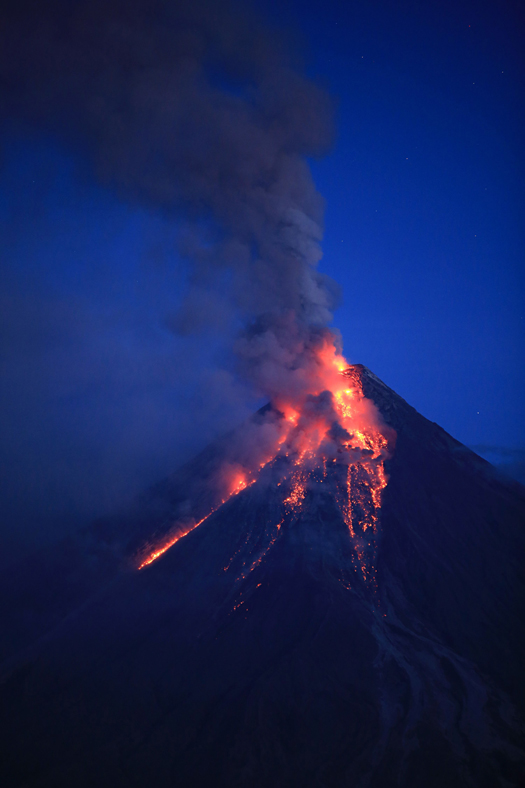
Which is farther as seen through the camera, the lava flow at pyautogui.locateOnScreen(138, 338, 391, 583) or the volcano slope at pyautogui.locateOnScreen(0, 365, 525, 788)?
the lava flow at pyautogui.locateOnScreen(138, 338, 391, 583)

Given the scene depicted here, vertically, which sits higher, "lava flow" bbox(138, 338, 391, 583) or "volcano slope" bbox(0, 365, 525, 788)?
"lava flow" bbox(138, 338, 391, 583)

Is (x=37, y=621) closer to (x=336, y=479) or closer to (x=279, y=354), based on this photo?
(x=336, y=479)

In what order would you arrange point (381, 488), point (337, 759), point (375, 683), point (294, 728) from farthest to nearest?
point (381, 488) < point (375, 683) < point (294, 728) < point (337, 759)

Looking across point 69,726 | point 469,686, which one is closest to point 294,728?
point 469,686

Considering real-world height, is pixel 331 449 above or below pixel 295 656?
above

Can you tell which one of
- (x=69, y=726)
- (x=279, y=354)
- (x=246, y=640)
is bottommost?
(x=69, y=726)

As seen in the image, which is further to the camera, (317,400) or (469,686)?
(317,400)
